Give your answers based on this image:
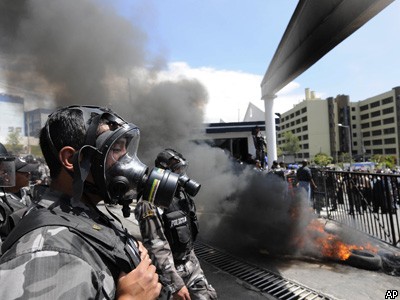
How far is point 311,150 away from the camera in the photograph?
86.1 meters

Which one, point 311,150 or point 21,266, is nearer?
point 21,266

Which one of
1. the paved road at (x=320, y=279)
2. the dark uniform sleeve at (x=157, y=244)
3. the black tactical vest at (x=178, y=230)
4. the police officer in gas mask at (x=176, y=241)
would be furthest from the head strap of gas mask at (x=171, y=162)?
the paved road at (x=320, y=279)

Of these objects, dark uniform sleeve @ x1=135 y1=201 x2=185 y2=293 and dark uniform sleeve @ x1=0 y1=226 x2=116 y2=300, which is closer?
dark uniform sleeve @ x1=0 y1=226 x2=116 y2=300

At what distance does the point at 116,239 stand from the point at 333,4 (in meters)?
5.82

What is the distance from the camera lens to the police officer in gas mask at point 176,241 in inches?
83.4

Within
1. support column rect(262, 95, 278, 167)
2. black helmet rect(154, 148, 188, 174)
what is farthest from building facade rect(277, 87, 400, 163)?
black helmet rect(154, 148, 188, 174)

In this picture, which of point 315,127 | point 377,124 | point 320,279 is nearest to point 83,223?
point 320,279

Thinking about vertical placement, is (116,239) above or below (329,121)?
below

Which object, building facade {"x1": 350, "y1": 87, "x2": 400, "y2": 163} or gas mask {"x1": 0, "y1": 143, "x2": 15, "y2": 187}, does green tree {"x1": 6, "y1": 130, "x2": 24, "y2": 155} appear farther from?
building facade {"x1": 350, "y1": 87, "x2": 400, "y2": 163}

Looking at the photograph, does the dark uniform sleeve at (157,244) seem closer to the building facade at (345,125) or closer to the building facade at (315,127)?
the building facade at (345,125)

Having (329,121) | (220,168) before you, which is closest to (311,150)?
(329,121)

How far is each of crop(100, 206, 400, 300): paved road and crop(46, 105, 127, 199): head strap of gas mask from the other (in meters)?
2.98

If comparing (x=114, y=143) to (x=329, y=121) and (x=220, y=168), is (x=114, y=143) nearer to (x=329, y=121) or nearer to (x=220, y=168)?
(x=220, y=168)

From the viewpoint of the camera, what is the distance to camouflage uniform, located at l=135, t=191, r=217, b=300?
2.13 m
